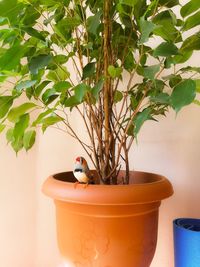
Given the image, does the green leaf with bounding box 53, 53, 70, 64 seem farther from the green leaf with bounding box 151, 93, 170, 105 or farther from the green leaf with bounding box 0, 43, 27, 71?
the green leaf with bounding box 151, 93, 170, 105

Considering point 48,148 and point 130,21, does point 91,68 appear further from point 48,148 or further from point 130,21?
point 48,148

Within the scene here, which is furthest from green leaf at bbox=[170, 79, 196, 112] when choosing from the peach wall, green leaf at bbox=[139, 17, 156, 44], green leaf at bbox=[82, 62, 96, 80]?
the peach wall

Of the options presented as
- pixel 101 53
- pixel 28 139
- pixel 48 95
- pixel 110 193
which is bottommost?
pixel 110 193

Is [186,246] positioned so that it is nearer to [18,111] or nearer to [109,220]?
[109,220]

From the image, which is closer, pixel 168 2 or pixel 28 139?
pixel 168 2

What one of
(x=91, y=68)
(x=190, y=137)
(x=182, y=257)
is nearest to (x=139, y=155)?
(x=190, y=137)

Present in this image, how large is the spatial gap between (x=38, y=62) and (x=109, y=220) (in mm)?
392

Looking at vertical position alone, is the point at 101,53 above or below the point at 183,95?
above

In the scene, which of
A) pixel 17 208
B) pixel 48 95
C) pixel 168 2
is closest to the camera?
pixel 168 2

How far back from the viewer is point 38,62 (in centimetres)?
56

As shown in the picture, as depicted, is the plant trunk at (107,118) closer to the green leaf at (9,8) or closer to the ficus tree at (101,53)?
the ficus tree at (101,53)

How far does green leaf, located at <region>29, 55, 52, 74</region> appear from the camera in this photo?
0.55m

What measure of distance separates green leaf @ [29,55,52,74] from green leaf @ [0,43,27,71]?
1.1 inches

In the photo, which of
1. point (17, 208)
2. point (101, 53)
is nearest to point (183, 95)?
point (101, 53)
